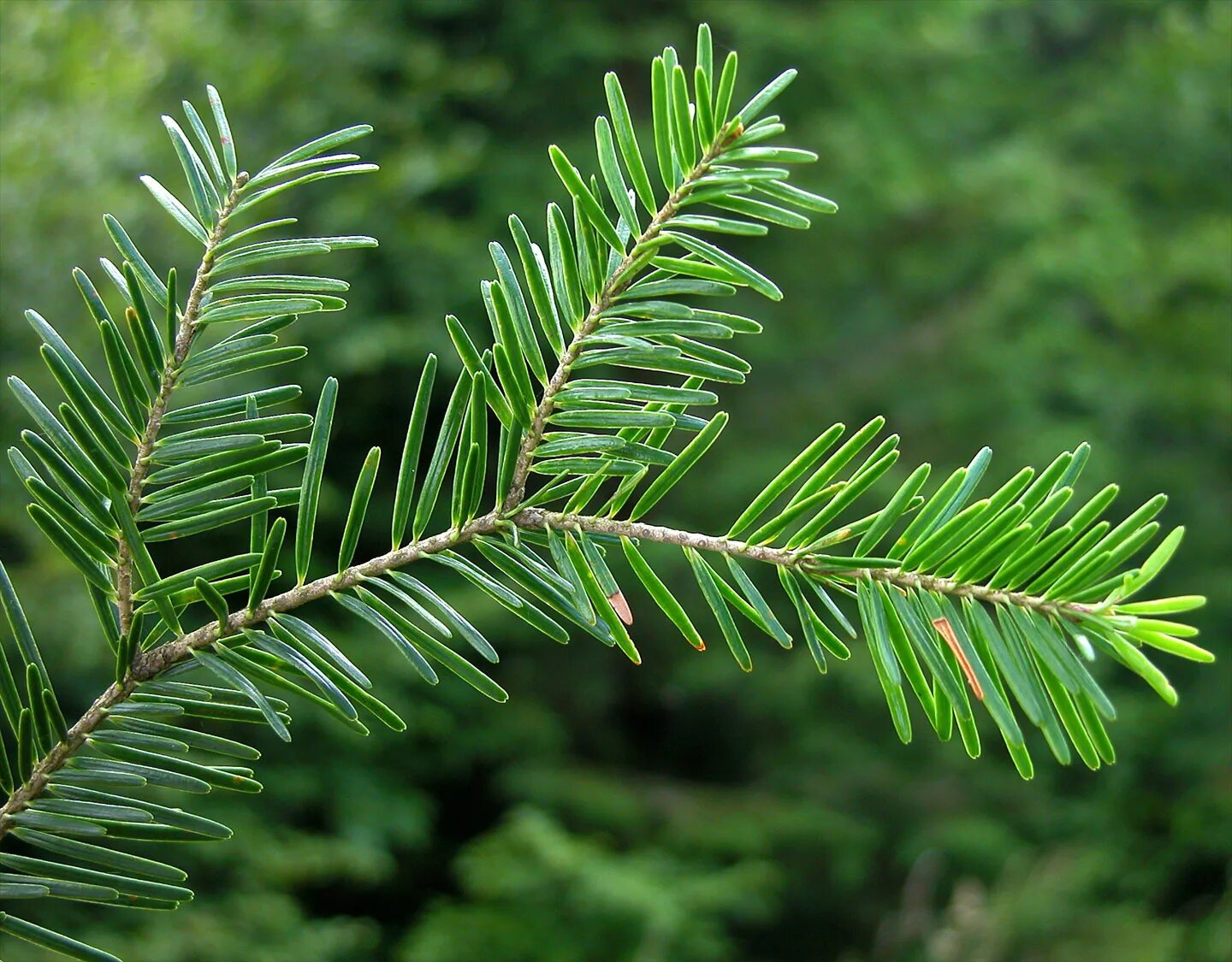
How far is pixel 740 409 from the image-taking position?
9.91 ft

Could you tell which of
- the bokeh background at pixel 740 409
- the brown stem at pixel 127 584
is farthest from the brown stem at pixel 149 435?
the bokeh background at pixel 740 409

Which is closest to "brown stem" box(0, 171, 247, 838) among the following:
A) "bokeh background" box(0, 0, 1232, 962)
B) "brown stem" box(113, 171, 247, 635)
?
"brown stem" box(113, 171, 247, 635)

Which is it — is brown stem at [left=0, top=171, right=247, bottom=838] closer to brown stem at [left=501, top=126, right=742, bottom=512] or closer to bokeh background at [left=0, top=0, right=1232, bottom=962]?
brown stem at [left=501, top=126, right=742, bottom=512]

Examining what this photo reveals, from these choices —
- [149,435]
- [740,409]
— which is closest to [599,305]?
[149,435]

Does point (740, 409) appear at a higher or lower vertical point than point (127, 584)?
higher

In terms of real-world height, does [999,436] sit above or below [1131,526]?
above

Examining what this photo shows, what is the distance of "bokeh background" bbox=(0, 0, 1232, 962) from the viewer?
5.92 ft

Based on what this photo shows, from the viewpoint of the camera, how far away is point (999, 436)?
3037mm

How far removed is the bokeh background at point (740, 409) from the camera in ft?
5.92

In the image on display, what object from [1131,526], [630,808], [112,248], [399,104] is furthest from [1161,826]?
[1131,526]

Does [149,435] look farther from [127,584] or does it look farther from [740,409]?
[740,409]

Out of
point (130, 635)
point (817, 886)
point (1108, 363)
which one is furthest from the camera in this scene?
point (1108, 363)

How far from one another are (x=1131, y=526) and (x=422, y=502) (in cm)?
19

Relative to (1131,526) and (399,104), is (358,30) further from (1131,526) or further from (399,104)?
(1131,526)
